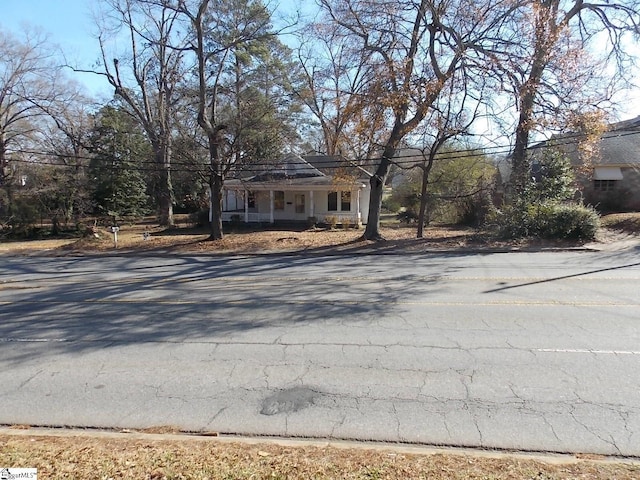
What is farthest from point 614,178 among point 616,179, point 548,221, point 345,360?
point 345,360

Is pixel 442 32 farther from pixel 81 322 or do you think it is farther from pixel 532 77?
pixel 81 322

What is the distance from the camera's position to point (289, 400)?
431cm

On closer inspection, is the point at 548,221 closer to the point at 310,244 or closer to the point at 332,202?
the point at 310,244

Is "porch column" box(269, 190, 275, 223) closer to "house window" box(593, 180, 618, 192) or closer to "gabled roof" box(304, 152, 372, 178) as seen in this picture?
"gabled roof" box(304, 152, 372, 178)

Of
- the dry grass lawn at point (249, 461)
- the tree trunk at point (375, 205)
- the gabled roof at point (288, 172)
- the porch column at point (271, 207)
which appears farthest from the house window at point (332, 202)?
the dry grass lawn at point (249, 461)

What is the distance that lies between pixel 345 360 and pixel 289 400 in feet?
3.96

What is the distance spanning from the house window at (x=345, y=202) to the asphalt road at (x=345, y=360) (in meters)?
22.0

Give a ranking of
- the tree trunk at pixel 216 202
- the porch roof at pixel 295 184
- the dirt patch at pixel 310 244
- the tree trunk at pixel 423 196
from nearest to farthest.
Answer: the dirt patch at pixel 310 244 < the tree trunk at pixel 423 196 < the tree trunk at pixel 216 202 < the porch roof at pixel 295 184

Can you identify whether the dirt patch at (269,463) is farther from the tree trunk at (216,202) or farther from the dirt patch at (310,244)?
the tree trunk at (216,202)

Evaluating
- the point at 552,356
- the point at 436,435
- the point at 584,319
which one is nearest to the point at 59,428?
the point at 436,435

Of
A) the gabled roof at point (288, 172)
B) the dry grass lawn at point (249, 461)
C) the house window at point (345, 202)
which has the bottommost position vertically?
the dry grass lawn at point (249, 461)

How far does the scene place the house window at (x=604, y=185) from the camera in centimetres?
3024

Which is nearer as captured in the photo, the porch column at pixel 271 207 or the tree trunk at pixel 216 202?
the tree trunk at pixel 216 202

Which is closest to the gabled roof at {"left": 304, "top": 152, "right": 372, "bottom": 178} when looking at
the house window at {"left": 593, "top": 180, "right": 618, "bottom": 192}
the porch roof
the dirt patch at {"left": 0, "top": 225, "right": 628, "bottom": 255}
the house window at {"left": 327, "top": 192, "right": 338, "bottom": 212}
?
the porch roof
